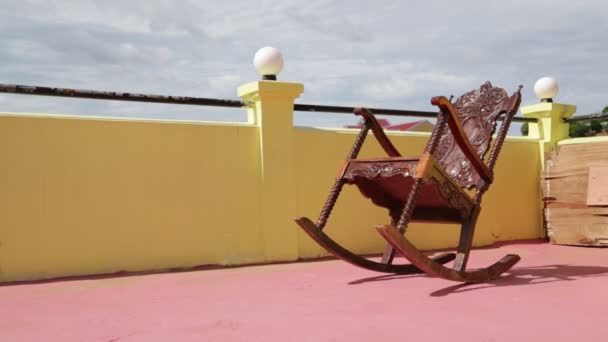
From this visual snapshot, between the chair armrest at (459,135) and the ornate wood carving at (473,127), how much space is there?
0.13m

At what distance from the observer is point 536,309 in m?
3.38

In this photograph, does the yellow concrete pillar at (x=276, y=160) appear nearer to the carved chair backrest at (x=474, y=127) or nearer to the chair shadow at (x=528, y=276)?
the chair shadow at (x=528, y=276)

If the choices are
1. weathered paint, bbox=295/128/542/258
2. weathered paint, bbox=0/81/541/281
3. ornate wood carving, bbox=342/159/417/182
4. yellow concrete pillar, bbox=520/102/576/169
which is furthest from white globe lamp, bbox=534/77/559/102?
ornate wood carving, bbox=342/159/417/182

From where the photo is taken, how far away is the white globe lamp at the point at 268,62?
18.5ft

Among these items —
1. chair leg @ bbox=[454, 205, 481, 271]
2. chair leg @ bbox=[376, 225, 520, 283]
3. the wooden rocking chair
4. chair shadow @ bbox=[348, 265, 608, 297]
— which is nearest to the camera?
chair leg @ bbox=[376, 225, 520, 283]

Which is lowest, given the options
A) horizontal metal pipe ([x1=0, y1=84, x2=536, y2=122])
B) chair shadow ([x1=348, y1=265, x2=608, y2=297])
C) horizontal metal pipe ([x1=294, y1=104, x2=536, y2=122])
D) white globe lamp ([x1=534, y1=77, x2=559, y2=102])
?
chair shadow ([x1=348, y1=265, x2=608, y2=297])

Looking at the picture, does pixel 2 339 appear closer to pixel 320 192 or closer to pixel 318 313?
pixel 318 313

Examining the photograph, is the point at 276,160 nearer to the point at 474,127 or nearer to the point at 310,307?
the point at 474,127

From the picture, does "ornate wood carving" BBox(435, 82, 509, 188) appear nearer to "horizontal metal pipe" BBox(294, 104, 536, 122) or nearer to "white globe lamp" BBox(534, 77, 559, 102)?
"horizontal metal pipe" BBox(294, 104, 536, 122)

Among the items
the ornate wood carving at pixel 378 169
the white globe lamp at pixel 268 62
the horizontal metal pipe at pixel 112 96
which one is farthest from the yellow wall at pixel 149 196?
the ornate wood carving at pixel 378 169

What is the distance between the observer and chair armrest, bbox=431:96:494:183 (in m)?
4.03

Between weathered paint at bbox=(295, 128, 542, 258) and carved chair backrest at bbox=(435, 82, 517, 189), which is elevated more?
carved chair backrest at bbox=(435, 82, 517, 189)

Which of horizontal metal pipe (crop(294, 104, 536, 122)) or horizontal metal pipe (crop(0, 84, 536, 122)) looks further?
horizontal metal pipe (crop(294, 104, 536, 122))

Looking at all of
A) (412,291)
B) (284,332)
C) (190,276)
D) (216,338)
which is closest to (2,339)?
(216,338)
